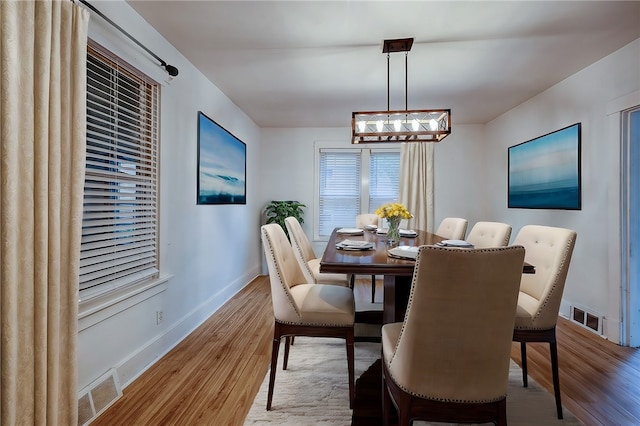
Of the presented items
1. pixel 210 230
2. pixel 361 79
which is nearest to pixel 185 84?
pixel 210 230

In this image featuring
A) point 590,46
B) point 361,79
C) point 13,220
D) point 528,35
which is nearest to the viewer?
point 13,220

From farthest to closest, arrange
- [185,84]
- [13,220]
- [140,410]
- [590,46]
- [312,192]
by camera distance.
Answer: [312,192] → [185,84] → [590,46] → [140,410] → [13,220]

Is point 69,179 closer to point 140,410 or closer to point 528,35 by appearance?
point 140,410

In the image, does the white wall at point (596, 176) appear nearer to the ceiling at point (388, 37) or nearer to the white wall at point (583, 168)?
the white wall at point (583, 168)

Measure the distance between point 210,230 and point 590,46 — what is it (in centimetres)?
365

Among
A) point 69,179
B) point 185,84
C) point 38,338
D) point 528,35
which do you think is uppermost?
point 528,35

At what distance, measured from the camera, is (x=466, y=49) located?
8.00ft

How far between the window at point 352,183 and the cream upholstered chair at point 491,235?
95.3 inches

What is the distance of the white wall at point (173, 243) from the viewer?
1761mm

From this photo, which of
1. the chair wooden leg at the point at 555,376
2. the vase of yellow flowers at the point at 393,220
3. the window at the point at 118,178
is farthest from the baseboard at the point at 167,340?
the chair wooden leg at the point at 555,376

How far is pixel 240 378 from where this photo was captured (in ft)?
6.47

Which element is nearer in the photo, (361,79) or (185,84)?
(185,84)

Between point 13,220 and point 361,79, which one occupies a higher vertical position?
point 361,79

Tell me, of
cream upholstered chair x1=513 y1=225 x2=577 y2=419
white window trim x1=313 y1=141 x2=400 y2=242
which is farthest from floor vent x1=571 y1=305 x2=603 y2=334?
white window trim x1=313 y1=141 x2=400 y2=242
